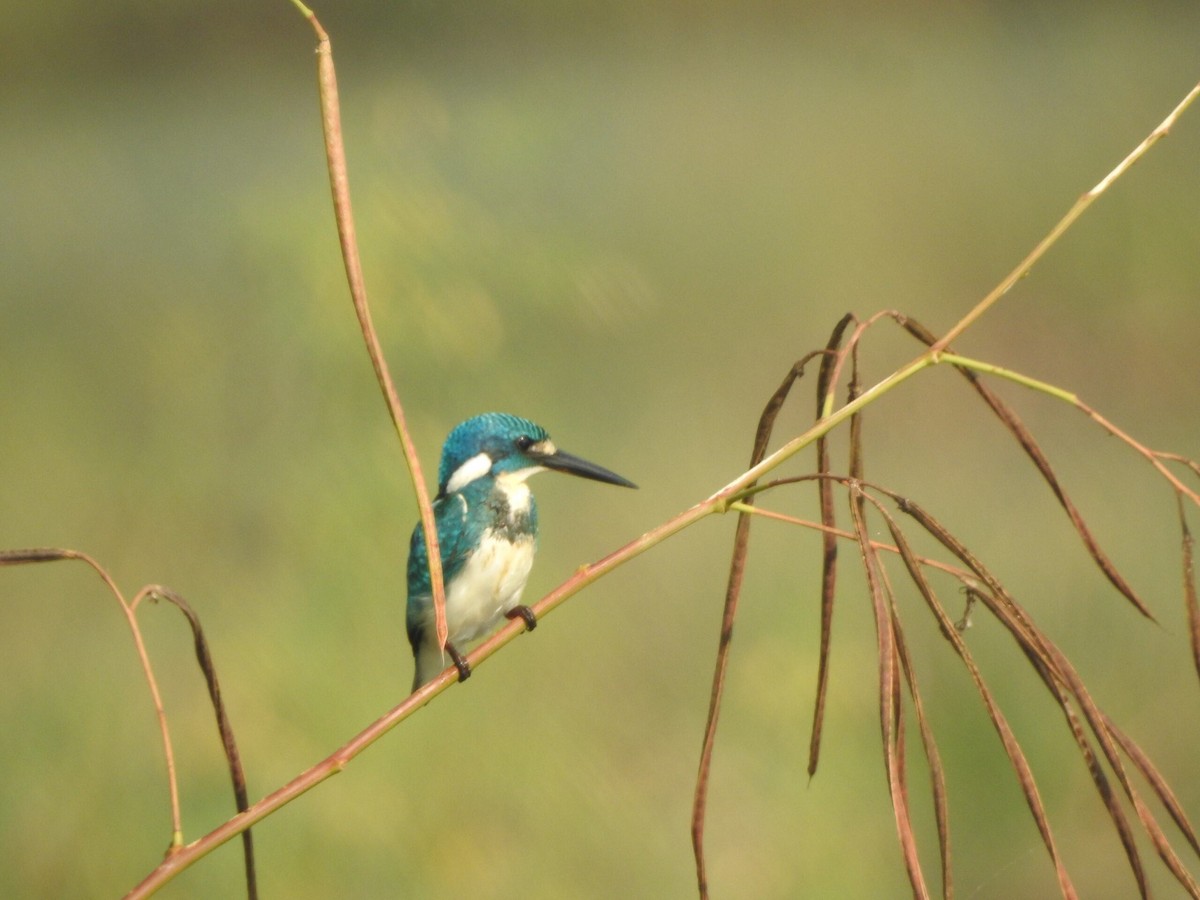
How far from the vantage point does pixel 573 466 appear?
1.87 feet

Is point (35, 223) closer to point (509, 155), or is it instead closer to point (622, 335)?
point (509, 155)

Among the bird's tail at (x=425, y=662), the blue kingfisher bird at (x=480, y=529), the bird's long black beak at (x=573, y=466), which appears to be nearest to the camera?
the bird's long black beak at (x=573, y=466)

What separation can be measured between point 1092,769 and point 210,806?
38.5 inches

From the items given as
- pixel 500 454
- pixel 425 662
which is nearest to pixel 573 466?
pixel 500 454

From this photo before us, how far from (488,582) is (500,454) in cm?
8

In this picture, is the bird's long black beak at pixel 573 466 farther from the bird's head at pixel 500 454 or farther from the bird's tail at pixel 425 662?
the bird's tail at pixel 425 662

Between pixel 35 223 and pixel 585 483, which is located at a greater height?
pixel 35 223

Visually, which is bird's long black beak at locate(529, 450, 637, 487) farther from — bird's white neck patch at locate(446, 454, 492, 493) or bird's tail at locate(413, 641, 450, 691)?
bird's tail at locate(413, 641, 450, 691)

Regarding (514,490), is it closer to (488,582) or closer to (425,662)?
(488,582)

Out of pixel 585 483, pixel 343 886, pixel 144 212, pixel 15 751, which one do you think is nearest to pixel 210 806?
pixel 343 886

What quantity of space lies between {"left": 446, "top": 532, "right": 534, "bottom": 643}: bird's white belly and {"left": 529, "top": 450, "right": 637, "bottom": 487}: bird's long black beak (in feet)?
0.30

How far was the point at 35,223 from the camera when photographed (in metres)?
1.62

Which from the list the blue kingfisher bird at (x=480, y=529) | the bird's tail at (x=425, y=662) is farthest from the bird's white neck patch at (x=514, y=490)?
the bird's tail at (x=425, y=662)

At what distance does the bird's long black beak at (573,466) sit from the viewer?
533 mm
